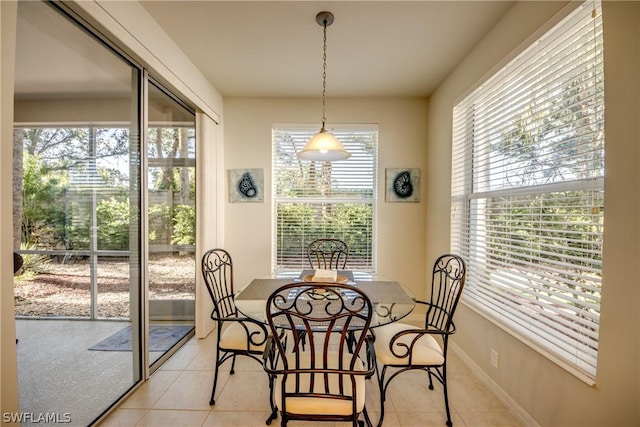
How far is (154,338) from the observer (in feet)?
7.66

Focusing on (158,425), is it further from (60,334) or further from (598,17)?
(598,17)

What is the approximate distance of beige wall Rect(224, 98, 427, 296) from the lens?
10.9ft

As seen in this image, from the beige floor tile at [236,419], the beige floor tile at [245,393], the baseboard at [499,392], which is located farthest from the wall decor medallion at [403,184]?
the beige floor tile at [236,419]

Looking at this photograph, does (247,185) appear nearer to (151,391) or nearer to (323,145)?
(323,145)

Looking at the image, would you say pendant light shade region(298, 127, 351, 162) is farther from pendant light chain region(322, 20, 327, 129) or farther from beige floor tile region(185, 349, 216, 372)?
beige floor tile region(185, 349, 216, 372)

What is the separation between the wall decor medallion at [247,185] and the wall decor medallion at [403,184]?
5.03ft

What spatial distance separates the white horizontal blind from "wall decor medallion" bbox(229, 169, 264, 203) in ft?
7.47

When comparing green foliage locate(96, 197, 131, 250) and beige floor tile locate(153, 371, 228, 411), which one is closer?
green foliage locate(96, 197, 131, 250)

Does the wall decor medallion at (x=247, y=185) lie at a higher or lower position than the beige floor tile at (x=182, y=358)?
higher

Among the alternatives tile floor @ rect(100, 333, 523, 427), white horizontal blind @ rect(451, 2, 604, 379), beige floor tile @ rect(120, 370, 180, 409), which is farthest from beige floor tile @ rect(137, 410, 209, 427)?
white horizontal blind @ rect(451, 2, 604, 379)

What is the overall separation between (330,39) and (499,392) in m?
2.87

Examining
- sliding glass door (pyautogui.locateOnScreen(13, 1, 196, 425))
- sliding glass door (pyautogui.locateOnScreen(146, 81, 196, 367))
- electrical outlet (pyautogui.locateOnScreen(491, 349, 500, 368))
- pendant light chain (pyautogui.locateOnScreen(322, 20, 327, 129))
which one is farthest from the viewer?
sliding glass door (pyautogui.locateOnScreen(146, 81, 196, 367))

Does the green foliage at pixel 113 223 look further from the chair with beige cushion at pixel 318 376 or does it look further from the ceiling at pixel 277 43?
the chair with beige cushion at pixel 318 376

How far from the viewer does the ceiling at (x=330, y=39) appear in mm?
1863
